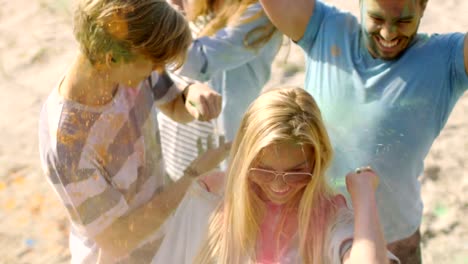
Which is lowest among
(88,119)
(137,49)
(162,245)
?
(162,245)

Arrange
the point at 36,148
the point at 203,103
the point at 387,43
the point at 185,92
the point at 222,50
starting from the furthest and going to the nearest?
1. the point at 36,148
2. the point at 222,50
3. the point at 185,92
4. the point at 203,103
5. the point at 387,43

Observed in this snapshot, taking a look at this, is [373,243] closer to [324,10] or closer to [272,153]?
[272,153]

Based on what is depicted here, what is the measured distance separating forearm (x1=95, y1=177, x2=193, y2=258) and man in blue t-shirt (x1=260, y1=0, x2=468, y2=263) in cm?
43

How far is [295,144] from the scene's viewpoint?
1810 mm

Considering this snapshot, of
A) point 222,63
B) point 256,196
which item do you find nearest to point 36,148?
point 222,63

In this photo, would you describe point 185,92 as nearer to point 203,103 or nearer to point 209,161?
point 203,103

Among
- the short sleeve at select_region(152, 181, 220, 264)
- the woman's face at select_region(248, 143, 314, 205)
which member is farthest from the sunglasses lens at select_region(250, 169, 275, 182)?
the short sleeve at select_region(152, 181, 220, 264)

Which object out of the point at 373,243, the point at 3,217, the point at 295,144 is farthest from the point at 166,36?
the point at 3,217

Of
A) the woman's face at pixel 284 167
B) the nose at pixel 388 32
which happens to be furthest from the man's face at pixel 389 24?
the woman's face at pixel 284 167

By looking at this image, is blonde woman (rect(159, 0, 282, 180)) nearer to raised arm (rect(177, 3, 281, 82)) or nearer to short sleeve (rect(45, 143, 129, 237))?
raised arm (rect(177, 3, 281, 82))

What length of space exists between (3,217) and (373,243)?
2.38 metres

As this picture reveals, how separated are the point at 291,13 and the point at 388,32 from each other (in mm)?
285

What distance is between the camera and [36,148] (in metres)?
4.16

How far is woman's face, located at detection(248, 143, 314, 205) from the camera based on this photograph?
1.82 m
